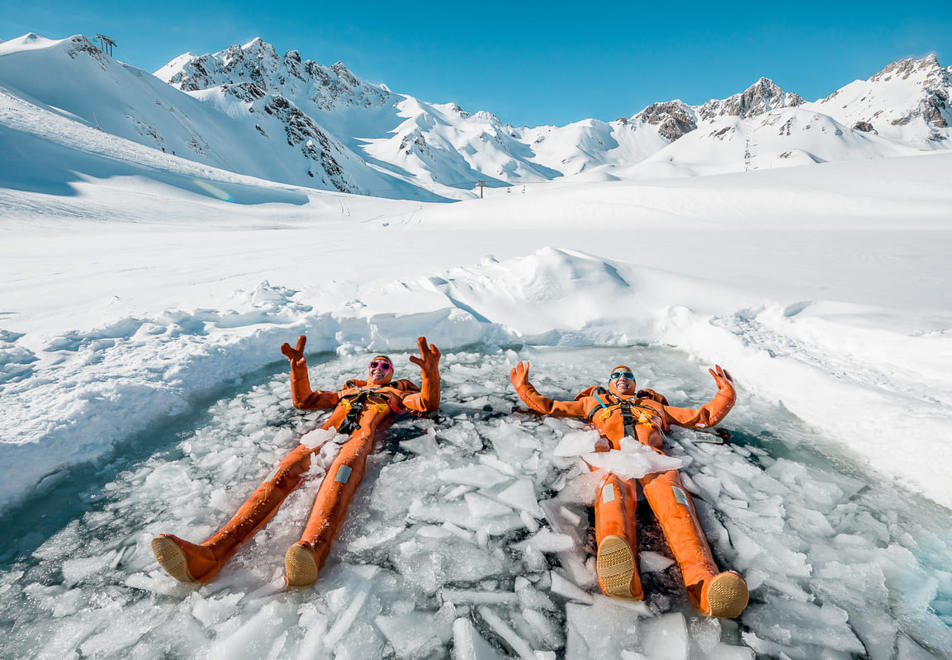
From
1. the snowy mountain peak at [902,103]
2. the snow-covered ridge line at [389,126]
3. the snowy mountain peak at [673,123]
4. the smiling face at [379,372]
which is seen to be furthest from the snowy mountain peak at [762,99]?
the smiling face at [379,372]

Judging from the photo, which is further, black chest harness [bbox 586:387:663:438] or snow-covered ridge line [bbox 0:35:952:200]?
snow-covered ridge line [bbox 0:35:952:200]

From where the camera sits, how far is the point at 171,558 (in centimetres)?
225

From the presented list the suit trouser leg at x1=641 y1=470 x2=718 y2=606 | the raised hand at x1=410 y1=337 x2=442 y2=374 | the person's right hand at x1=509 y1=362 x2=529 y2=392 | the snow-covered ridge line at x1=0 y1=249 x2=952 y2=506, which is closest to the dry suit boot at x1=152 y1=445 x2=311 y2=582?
the raised hand at x1=410 y1=337 x2=442 y2=374

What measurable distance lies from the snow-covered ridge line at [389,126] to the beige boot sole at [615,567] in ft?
184

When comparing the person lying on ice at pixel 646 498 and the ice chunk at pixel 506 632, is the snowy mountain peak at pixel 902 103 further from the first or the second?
the ice chunk at pixel 506 632

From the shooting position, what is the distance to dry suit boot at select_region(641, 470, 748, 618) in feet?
6.86

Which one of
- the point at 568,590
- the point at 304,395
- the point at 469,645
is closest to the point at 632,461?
→ the point at 568,590

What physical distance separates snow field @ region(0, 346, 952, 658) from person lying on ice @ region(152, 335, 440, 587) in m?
0.14

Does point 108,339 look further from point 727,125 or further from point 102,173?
point 727,125

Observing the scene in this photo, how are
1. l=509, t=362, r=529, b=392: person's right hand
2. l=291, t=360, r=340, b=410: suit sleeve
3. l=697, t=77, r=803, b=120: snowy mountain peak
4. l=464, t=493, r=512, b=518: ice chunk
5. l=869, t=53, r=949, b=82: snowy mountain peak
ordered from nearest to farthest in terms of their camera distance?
l=464, t=493, r=512, b=518: ice chunk < l=291, t=360, r=340, b=410: suit sleeve < l=509, t=362, r=529, b=392: person's right hand < l=869, t=53, r=949, b=82: snowy mountain peak < l=697, t=77, r=803, b=120: snowy mountain peak

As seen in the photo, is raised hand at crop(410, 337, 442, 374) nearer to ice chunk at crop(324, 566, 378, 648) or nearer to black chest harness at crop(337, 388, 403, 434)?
black chest harness at crop(337, 388, 403, 434)

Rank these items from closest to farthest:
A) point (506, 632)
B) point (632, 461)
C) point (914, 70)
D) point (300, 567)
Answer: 1. point (506, 632)
2. point (300, 567)
3. point (632, 461)
4. point (914, 70)

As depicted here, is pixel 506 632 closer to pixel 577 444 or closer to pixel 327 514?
pixel 327 514

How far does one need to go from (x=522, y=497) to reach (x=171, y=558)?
2.18 meters
